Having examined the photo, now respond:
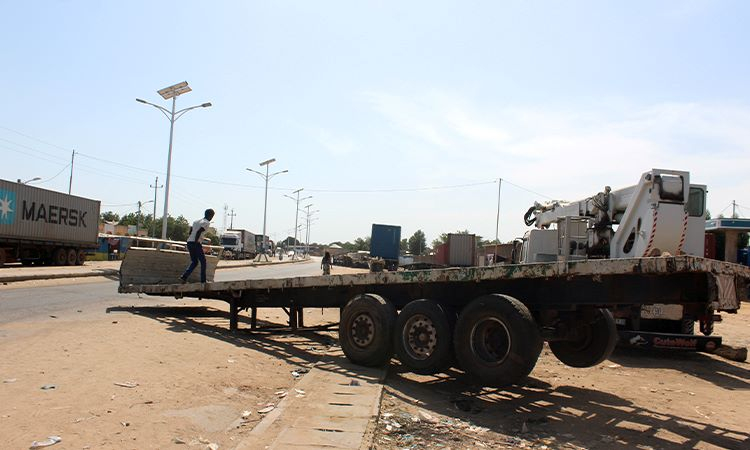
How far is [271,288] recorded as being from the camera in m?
9.72

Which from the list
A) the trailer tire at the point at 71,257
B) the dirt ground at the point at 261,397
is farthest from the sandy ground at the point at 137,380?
the trailer tire at the point at 71,257

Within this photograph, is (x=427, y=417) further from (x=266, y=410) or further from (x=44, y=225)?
(x=44, y=225)

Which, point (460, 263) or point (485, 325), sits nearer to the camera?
point (485, 325)

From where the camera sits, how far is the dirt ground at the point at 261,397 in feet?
15.6

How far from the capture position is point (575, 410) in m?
6.29

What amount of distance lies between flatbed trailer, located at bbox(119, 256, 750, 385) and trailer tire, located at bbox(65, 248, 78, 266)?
26.4m

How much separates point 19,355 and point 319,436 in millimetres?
4521

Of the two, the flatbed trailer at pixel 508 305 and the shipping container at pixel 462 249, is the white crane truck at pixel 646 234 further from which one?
the shipping container at pixel 462 249

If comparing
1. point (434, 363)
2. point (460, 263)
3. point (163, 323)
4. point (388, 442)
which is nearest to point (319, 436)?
point (388, 442)

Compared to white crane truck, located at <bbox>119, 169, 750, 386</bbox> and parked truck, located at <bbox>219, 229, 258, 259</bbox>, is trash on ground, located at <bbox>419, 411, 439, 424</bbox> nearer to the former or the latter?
white crane truck, located at <bbox>119, 169, 750, 386</bbox>

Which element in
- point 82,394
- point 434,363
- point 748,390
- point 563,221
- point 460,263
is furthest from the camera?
point 460,263

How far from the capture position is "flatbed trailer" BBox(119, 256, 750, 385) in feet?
17.8

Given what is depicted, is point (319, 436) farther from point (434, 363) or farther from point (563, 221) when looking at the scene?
point (563, 221)

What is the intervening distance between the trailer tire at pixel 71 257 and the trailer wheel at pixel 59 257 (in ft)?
0.27
